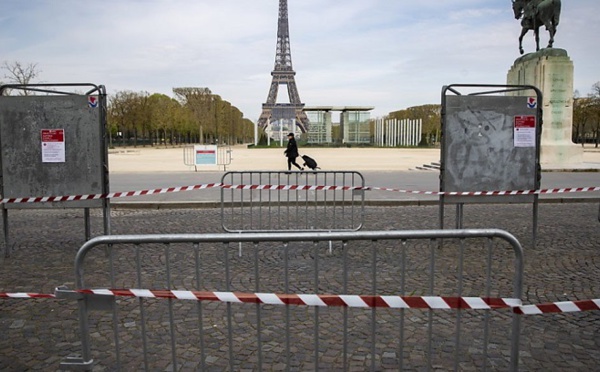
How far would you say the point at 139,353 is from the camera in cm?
394

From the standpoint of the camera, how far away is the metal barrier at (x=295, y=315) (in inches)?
127

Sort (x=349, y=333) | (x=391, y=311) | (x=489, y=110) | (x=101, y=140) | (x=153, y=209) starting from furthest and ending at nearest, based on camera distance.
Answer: (x=153, y=209), (x=489, y=110), (x=101, y=140), (x=391, y=311), (x=349, y=333)

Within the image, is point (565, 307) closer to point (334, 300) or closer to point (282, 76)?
point (334, 300)

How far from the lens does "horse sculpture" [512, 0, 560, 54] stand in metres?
23.6

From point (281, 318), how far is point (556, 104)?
23.8 m

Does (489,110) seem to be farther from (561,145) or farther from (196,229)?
(561,145)

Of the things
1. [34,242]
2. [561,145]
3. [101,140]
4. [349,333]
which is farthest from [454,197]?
[561,145]

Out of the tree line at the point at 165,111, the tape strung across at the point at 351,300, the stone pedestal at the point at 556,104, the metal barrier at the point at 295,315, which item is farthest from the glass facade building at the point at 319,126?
the tape strung across at the point at 351,300

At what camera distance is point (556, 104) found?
24.1 m

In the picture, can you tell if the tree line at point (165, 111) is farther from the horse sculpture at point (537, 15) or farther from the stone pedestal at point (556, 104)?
the stone pedestal at point (556, 104)

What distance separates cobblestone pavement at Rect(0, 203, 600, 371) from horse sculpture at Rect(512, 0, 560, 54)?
742 inches

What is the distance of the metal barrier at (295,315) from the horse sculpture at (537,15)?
68.7 ft

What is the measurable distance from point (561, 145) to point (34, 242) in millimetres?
23520

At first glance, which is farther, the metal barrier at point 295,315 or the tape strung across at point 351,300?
the metal barrier at point 295,315
